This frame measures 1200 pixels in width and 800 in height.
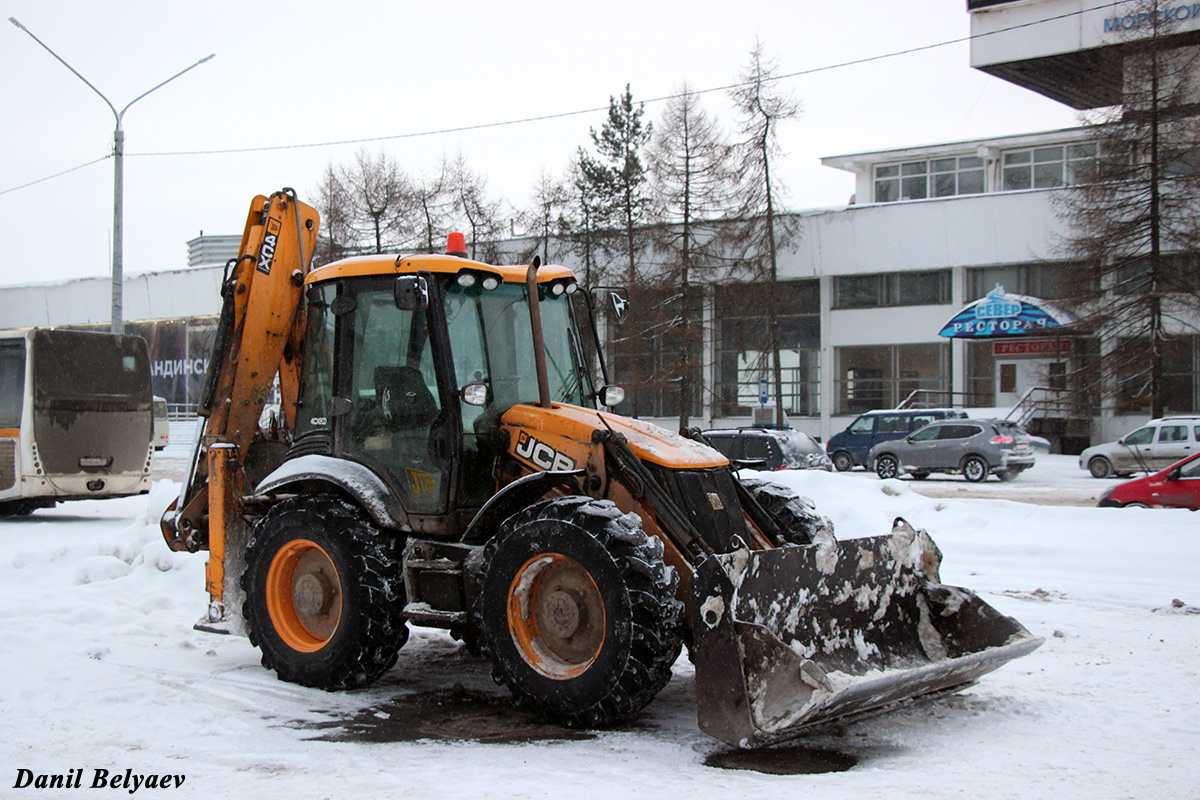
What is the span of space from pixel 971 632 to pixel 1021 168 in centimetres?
4107

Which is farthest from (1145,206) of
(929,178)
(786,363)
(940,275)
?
(786,363)

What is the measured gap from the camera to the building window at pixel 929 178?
43934mm

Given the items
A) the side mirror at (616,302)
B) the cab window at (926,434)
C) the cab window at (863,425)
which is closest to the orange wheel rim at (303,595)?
the side mirror at (616,302)

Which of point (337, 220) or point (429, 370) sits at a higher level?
point (337, 220)

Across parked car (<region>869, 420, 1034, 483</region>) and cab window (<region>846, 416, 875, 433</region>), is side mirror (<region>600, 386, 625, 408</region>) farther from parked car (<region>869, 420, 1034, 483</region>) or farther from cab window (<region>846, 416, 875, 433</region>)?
cab window (<region>846, 416, 875, 433</region>)

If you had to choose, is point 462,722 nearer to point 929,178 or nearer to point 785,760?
point 785,760

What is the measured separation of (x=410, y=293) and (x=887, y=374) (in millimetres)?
37904

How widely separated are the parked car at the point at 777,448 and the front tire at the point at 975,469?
5.93 m

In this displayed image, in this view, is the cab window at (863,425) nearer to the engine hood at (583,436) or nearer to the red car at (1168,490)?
the red car at (1168,490)

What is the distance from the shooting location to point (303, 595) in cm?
699

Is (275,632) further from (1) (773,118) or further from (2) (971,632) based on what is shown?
(1) (773,118)

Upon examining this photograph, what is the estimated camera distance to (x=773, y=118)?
37.0 m

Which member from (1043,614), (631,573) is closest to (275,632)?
(631,573)

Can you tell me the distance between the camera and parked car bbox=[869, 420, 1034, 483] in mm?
27859
